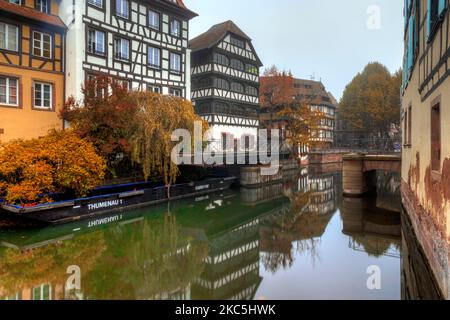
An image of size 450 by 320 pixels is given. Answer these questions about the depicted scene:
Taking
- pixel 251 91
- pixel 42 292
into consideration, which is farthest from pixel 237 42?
pixel 42 292

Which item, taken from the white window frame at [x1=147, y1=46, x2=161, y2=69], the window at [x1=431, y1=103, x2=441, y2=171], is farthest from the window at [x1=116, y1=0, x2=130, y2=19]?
the window at [x1=431, y1=103, x2=441, y2=171]

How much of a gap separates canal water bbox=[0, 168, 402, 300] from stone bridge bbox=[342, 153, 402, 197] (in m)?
3.03

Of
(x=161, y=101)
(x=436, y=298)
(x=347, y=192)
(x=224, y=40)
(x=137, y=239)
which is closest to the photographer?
(x=436, y=298)

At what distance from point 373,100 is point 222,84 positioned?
24.5m

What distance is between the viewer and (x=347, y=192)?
18.1 m

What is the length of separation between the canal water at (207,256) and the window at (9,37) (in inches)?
368

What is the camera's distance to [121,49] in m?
20.0

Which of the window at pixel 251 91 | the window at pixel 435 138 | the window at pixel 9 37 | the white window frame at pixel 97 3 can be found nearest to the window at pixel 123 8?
the white window frame at pixel 97 3

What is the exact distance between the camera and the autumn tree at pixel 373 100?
4409cm

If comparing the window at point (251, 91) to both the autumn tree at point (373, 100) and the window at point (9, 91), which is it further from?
the window at point (9, 91)

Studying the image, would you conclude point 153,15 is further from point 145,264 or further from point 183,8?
point 145,264
